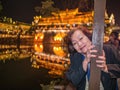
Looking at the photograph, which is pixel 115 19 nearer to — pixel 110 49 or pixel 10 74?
pixel 10 74

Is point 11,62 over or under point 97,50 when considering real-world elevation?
under

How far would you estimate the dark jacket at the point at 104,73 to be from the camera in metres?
0.89

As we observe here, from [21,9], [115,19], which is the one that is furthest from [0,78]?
[115,19]

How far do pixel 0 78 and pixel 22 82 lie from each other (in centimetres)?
71

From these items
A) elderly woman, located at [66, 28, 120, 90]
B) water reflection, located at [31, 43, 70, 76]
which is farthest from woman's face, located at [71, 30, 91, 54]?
water reflection, located at [31, 43, 70, 76]

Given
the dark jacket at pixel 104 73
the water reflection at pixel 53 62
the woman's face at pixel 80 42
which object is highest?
the woman's face at pixel 80 42

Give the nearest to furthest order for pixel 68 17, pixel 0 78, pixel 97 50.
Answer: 1. pixel 97 50
2. pixel 0 78
3. pixel 68 17

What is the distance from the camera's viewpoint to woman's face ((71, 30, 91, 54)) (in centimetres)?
88

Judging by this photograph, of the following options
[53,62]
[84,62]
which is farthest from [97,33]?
[53,62]

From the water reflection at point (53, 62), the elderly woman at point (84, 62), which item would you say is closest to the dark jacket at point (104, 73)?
the elderly woman at point (84, 62)

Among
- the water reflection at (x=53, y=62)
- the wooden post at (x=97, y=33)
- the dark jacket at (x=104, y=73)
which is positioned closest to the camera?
the wooden post at (x=97, y=33)

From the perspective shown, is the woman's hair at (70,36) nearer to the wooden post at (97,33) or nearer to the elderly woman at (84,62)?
the elderly woman at (84,62)

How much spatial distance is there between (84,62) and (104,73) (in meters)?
0.07

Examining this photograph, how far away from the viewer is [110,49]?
0.94 metres
